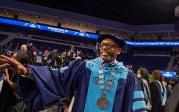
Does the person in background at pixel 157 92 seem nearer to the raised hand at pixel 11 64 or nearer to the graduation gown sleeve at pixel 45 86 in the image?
the graduation gown sleeve at pixel 45 86

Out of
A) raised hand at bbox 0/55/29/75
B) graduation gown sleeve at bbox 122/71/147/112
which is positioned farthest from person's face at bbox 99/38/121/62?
raised hand at bbox 0/55/29/75

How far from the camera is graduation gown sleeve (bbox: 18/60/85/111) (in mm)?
3258

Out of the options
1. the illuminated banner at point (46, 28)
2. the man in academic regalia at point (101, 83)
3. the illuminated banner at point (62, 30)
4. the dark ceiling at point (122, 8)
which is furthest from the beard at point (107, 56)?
the dark ceiling at point (122, 8)

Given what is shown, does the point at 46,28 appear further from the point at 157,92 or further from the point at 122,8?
the point at 157,92

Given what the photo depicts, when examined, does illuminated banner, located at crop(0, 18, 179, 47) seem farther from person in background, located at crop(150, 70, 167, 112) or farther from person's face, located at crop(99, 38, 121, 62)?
person's face, located at crop(99, 38, 121, 62)

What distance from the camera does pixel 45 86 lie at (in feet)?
10.8

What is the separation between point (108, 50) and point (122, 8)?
19.2 metres

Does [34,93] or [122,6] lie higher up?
[122,6]

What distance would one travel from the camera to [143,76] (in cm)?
760

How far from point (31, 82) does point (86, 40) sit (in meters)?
20.4

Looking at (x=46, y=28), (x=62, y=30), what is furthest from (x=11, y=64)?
(x=62, y=30)

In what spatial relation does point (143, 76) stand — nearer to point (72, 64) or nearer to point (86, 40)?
point (72, 64)

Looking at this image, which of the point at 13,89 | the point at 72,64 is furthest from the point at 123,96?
the point at 13,89

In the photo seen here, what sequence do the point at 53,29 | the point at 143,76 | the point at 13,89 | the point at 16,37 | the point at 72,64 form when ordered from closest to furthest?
1. the point at 72,64
2. the point at 13,89
3. the point at 143,76
4. the point at 16,37
5. the point at 53,29
